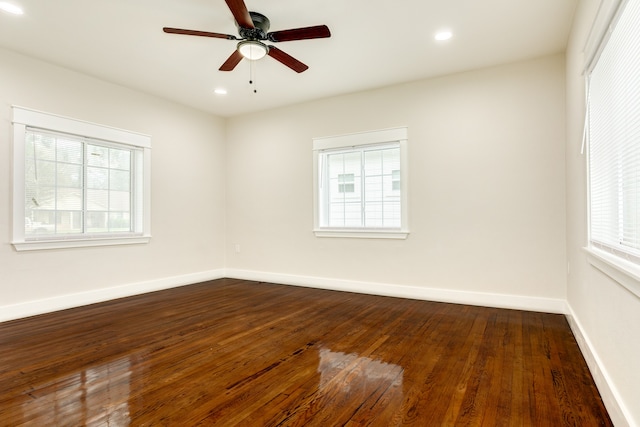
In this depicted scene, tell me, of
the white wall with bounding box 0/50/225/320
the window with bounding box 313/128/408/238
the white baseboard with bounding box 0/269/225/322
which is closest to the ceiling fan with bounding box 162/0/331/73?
the window with bounding box 313/128/408/238

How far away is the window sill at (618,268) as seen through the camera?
4.79 ft

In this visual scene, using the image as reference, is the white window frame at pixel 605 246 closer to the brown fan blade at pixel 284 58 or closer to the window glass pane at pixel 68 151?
the brown fan blade at pixel 284 58

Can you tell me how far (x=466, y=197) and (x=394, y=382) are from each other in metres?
2.66

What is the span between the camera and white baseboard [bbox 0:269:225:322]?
360 cm

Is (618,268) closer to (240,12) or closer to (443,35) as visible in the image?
(443,35)

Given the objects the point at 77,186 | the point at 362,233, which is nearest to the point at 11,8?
the point at 77,186

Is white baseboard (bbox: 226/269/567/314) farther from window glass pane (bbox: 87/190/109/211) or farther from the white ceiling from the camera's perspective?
the white ceiling

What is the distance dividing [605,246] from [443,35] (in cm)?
236

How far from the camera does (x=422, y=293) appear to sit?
433 centimetres

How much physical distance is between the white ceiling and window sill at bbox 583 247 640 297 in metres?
2.14

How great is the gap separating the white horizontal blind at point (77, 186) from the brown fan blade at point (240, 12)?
2.85 metres

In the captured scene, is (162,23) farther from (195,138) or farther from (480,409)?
(480,409)

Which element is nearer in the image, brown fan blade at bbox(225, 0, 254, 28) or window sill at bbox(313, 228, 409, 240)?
brown fan blade at bbox(225, 0, 254, 28)

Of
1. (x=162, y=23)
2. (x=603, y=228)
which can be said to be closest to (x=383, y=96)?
(x=162, y=23)
